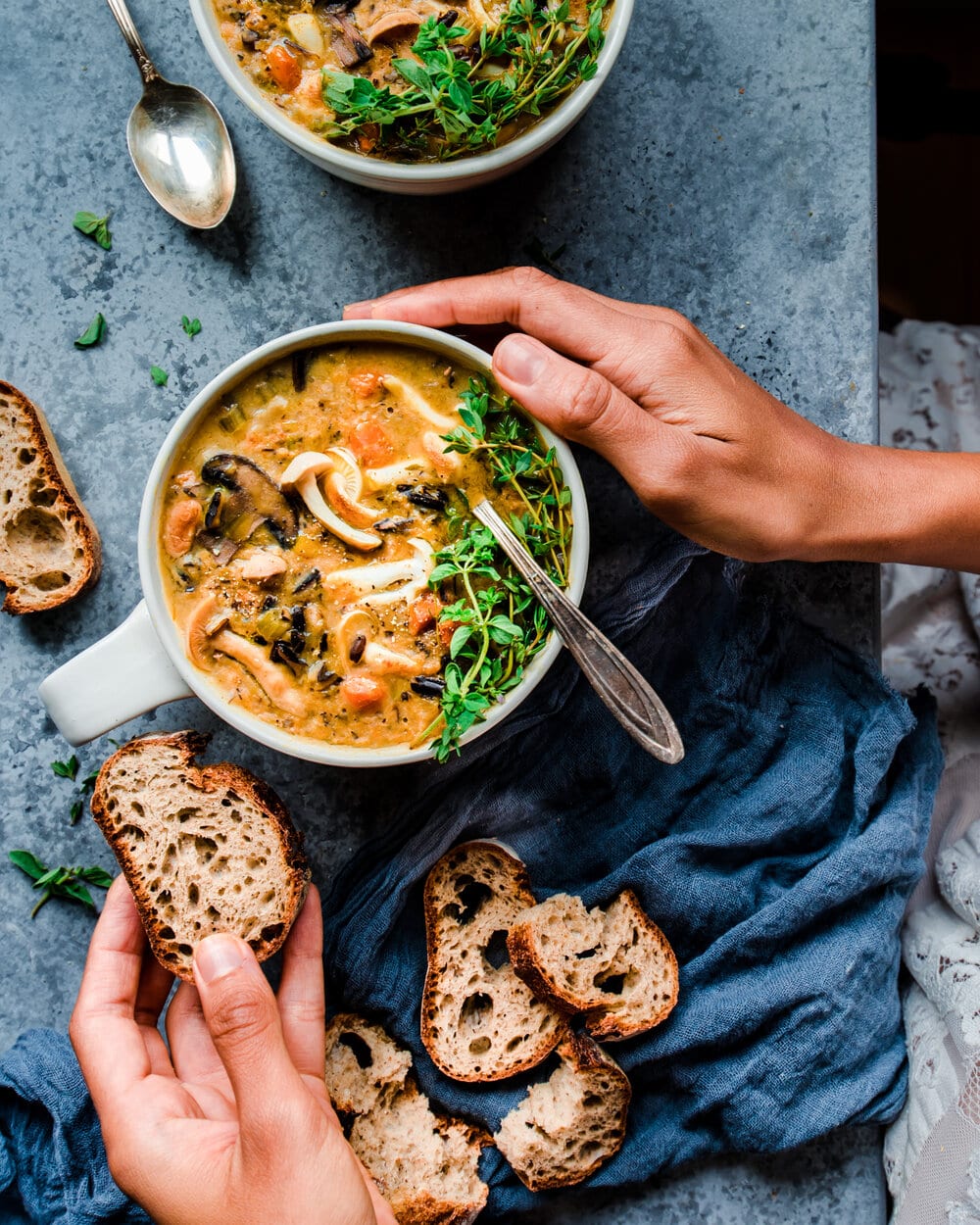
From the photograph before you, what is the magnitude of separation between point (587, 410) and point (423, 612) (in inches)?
16.4

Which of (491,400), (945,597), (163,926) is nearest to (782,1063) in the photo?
(945,597)

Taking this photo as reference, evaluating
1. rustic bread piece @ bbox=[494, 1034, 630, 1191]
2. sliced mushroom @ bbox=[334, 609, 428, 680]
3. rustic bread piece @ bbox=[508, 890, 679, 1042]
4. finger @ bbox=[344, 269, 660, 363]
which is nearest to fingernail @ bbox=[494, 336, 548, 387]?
finger @ bbox=[344, 269, 660, 363]

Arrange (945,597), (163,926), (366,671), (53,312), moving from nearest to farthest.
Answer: (366,671) < (163,926) < (53,312) < (945,597)

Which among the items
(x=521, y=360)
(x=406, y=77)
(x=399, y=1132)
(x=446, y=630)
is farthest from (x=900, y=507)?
(x=399, y=1132)

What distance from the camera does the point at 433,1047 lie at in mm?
2115

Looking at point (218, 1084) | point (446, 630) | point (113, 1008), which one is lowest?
point (218, 1084)

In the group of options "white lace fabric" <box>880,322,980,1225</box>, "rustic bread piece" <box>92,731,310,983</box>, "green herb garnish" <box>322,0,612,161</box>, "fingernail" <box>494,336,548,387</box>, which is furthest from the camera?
"white lace fabric" <box>880,322,980,1225</box>

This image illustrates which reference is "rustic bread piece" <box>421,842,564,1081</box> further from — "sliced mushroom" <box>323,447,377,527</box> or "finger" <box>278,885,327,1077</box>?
"sliced mushroom" <box>323,447,377,527</box>

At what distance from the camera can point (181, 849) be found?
2035 millimetres

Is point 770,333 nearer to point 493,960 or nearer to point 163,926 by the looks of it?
point 493,960

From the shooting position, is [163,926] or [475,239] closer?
[163,926]

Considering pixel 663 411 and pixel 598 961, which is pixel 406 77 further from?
pixel 598 961

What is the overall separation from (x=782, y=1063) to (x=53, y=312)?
1.99m

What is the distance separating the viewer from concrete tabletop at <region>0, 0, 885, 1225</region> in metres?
2.13
